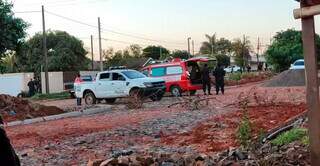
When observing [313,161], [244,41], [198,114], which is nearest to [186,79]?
[198,114]

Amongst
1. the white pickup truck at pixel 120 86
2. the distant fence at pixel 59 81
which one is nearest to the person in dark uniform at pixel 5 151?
the white pickup truck at pixel 120 86

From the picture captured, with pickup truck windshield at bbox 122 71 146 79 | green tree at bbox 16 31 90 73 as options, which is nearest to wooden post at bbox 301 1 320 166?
pickup truck windshield at bbox 122 71 146 79

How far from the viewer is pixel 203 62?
35250 millimetres

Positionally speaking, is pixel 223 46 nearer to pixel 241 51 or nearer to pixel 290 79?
pixel 241 51

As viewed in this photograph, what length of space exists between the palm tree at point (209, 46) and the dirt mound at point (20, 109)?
9091cm

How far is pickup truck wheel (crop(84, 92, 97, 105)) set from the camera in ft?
106

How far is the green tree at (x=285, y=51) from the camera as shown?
6506cm

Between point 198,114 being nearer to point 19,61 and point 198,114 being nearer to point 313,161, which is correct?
point 313,161

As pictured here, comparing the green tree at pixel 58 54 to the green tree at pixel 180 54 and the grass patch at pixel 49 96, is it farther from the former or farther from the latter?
the green tree at pixel 180 54

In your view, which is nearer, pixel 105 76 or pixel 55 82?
pixel 105 76

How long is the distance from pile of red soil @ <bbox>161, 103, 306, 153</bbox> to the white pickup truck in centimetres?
995

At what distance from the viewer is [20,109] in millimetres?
26328

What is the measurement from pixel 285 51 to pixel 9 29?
4438cm

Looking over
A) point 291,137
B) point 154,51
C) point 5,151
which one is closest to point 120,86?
point 291,137
